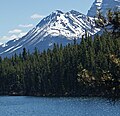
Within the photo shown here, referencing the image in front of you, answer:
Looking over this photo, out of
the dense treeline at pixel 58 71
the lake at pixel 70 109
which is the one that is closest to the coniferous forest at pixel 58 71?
the dense treeline at pixel 58 71

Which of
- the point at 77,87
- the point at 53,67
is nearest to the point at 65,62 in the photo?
the point at 53,67

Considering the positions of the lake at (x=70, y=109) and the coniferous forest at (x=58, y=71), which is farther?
the coniferous forest at (x=58, y=71)

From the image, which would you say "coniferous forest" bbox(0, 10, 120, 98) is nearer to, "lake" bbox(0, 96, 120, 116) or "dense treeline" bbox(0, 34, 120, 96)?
"dense treeline" bbox(0, 34, 120, 96)

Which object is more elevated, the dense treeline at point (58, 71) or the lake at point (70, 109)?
the dense treeline at point (58, 71)

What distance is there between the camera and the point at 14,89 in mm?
174000

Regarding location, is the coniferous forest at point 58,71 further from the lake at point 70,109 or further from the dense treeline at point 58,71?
the lake at point 70,109

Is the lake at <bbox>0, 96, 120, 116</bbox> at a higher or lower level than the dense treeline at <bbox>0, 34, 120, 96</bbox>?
lower

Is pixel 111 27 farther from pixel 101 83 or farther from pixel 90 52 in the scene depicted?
pixel 90 52

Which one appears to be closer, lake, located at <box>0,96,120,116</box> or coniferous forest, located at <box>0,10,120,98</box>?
lake, located at <box>0,96,120,116</box>

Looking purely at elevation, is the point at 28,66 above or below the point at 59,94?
above

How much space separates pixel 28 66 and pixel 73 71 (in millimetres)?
34985

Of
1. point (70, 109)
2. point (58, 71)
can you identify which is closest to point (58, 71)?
point (58, 71)

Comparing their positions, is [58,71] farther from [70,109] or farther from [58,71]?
[70,109]

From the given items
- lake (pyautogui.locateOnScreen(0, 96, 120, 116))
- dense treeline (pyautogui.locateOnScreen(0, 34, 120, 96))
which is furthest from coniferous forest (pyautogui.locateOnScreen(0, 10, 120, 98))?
lake (pyautogui.locateOnScreen(0, 96, 120, 116))
